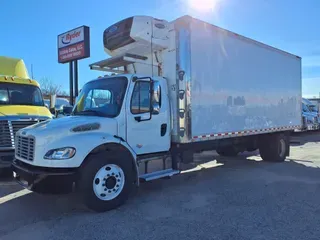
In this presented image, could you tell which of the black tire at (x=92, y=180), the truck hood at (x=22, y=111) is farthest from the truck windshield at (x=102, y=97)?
the truck hood at (x=22, y=111)

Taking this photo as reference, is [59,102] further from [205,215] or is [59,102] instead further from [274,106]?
[205,215]

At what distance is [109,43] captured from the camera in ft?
22.5

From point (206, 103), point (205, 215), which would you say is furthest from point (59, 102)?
point (205, 215)

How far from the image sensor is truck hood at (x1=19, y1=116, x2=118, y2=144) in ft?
15.4

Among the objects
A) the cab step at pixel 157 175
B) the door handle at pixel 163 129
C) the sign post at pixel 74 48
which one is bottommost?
the cab step at pixel 157 175

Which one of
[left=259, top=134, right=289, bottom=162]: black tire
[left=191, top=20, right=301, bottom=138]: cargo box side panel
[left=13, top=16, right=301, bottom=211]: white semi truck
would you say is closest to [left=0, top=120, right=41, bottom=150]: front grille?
[left=13, top=16, right=301, bottom=211]: white semi truck

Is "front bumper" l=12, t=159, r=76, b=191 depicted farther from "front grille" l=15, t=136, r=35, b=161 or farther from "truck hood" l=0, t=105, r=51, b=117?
"truck hood" l=0, t=105, r=51, b=117

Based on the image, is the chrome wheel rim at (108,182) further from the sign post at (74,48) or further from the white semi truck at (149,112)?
the sign post at (74,48)

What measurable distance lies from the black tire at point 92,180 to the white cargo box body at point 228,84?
160cm

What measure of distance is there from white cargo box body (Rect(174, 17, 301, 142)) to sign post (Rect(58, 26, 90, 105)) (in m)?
12.6

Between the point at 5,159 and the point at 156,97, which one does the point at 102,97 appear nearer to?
the point at 156,97

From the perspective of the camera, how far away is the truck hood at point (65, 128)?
4703 mm

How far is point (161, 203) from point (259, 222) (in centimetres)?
179

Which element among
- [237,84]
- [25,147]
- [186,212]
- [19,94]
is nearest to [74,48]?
[19,94]
